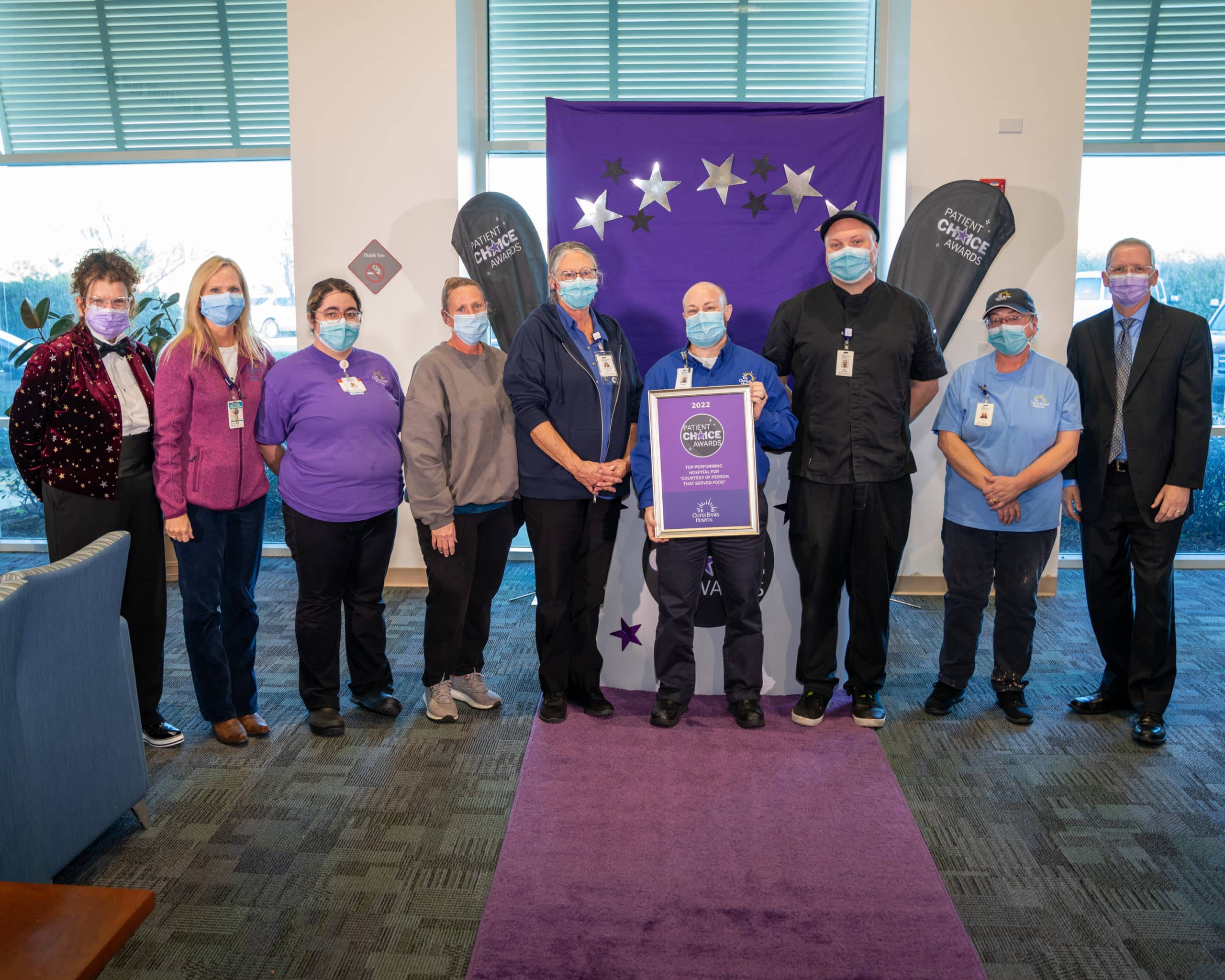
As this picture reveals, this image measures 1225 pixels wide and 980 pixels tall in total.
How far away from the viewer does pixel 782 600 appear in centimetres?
351

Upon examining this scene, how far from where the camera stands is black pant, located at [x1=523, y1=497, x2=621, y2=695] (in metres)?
3.20

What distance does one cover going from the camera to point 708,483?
10.1 feet

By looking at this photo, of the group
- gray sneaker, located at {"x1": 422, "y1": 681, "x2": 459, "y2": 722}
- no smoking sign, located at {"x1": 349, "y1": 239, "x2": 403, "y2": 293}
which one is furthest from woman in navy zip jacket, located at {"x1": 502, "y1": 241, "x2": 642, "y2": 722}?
no smoking sign, located at {"x1": 349, "y1": 239, "x2": 403, "y2": 293}

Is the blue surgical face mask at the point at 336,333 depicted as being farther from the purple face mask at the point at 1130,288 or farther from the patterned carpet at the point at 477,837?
the purple face mask at the point at 1130,288

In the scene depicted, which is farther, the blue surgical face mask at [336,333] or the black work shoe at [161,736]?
the black work shoe at [161,736]

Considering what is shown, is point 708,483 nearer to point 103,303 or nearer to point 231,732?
point 231,732

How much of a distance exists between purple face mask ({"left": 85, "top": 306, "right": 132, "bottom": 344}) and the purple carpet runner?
1.95 m

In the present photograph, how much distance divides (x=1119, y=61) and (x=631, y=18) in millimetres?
2852

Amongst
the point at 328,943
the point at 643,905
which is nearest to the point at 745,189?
the point at 643,905

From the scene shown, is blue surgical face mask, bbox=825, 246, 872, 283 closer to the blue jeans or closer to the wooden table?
the blue jeans

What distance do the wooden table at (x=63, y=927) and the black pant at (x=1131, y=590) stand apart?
320cm

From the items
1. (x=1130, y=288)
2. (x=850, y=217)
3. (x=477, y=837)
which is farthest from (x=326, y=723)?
(x=1130, y=288)

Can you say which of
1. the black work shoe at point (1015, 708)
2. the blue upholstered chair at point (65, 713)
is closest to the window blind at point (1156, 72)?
the black work shoe at point (1015, 708)

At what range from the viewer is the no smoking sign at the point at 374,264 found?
5031 mm
